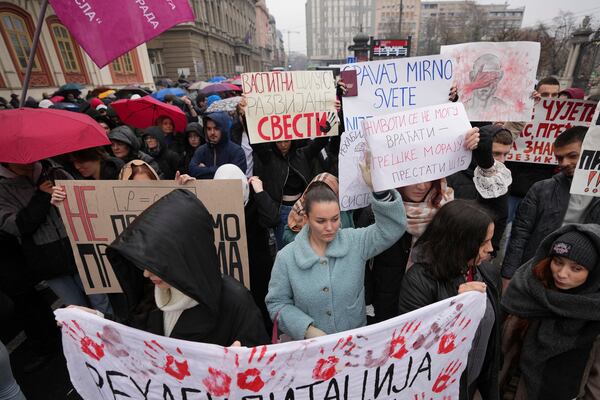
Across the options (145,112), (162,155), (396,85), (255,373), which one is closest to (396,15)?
(145,112)

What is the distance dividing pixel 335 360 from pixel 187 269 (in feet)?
2.44

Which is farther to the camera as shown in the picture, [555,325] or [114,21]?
[114,21]

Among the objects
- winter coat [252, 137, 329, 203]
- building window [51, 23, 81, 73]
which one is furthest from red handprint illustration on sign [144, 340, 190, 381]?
building window [51, 23, 81, 73]

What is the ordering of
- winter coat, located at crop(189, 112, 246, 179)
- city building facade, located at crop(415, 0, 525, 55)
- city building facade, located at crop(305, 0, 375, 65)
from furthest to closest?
city building facade, located at crop(305, 0, 375, 65) → city building facade, located at crop(415, 0, 525, 55) → winter coat, located at crop(189, 112, 246, 179)

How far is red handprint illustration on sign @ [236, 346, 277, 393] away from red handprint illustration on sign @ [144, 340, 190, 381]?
24cm

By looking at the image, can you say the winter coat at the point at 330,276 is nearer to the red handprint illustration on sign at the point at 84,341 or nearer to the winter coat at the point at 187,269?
the winter coat at the point at 187,269

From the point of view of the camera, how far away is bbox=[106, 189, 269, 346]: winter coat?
1259 mm

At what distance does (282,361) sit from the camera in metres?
1.35

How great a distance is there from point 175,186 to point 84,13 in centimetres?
134

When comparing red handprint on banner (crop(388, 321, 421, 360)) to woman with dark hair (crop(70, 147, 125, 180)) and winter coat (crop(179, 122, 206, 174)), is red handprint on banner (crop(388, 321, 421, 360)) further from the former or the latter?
winter coat (crop(179, 122, 206, 174))

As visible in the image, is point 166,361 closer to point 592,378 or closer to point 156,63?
point 592,378

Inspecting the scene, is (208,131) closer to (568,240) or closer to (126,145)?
(126,145)

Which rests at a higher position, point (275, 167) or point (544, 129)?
point (544, 129)

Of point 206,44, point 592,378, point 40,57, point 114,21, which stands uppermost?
point 206,44
